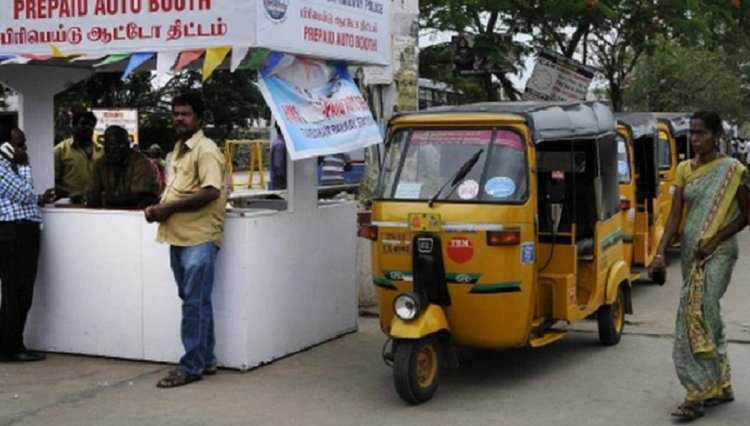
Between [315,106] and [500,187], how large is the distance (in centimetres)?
172

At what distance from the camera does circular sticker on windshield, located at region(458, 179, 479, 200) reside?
6.91 metres

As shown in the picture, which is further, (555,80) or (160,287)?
(555,80)

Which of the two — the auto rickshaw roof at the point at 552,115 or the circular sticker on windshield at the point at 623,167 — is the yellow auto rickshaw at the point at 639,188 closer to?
the circular sticker on windshield at the point at 623,167

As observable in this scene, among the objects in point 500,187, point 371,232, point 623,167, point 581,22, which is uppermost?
point 581,22

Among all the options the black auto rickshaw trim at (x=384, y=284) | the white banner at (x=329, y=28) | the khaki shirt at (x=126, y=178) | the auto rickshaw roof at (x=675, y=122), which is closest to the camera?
the black auto rickshaw trim at (x=384, y=284)

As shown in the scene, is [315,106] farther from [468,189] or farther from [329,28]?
[468,189]

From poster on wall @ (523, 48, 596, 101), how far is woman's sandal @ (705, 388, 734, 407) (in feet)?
30.1

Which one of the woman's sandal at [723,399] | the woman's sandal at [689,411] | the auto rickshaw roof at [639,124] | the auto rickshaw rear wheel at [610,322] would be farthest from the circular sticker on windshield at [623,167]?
the woman's sandal at [689,411]

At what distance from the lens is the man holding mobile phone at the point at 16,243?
780cm

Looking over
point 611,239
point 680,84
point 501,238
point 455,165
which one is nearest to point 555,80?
point 611,239

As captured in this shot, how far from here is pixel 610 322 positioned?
335 inches

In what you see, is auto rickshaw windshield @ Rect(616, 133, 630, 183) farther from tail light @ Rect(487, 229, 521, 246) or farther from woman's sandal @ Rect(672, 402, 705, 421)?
woman's sandal @ Rect(672, 402, 705, 421)

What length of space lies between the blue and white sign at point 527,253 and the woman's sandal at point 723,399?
1425mm

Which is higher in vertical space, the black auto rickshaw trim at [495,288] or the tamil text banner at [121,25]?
the tamil text banner at [121,25]
